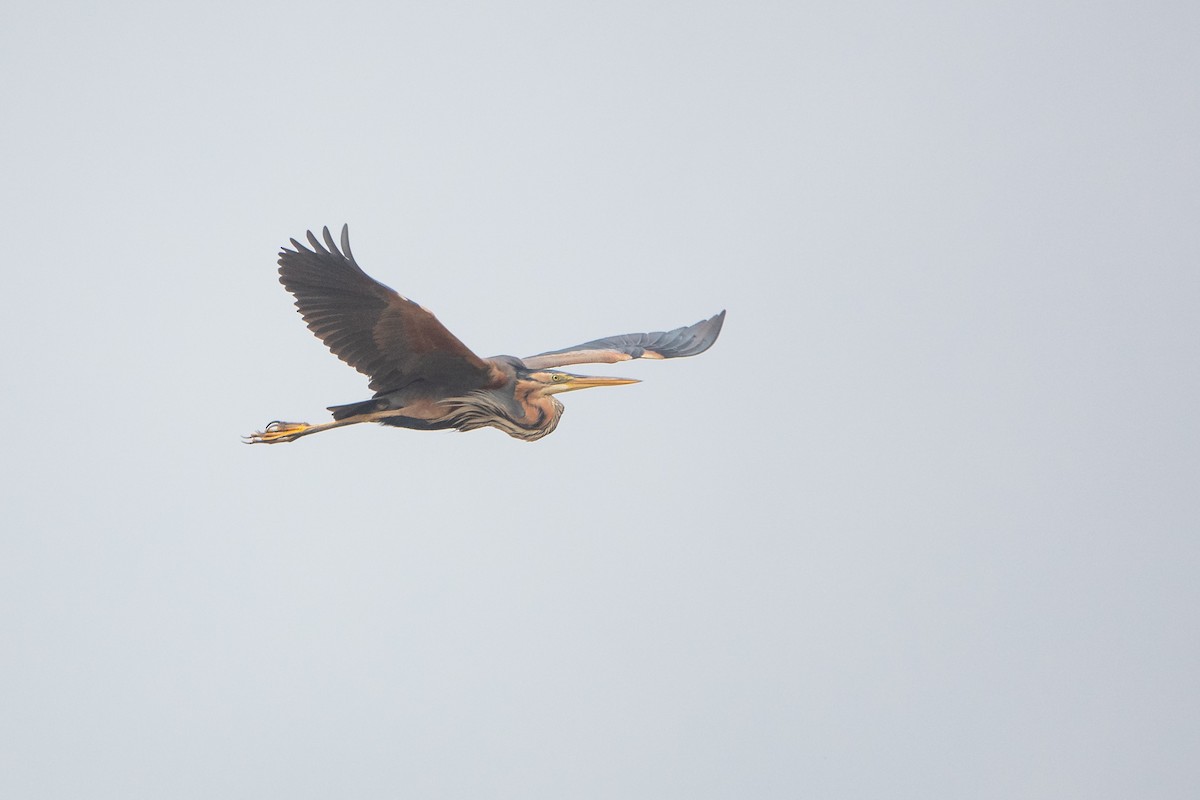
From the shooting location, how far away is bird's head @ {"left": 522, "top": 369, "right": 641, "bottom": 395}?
1094cm

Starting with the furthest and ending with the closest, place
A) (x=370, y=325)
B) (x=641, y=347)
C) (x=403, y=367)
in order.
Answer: (x=641, y=347) → (x=403, y=367) → (x=370, y=325)

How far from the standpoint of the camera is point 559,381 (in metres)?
11.0

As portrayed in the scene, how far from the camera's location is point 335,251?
405 inches

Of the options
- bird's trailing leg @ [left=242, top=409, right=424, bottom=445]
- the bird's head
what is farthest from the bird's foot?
the bird's head

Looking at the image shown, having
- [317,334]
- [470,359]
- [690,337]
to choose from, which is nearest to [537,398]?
[470,359]

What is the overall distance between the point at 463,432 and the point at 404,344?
38.9 inches

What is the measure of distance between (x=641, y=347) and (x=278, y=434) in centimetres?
326

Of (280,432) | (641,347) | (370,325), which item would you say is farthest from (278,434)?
(641,347)

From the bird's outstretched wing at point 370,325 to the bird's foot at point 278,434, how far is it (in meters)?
0.64

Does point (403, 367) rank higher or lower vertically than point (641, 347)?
lower

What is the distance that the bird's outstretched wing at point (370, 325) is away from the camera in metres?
10.3

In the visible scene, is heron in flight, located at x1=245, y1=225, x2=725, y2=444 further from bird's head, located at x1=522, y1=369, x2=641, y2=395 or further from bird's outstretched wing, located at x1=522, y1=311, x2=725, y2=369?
bird's outstretched wing, located at x1=522, y1=311, x2=725, y2=369

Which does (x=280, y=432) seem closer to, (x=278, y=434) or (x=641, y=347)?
(x=278, y=434)

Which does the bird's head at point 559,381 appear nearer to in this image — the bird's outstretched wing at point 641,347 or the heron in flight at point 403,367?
the heron in flight at point 403,367
